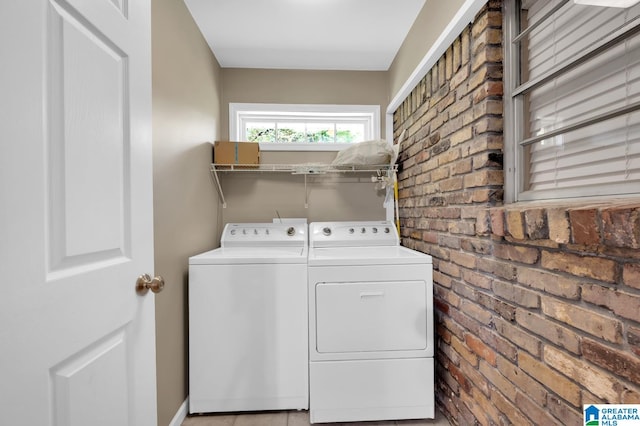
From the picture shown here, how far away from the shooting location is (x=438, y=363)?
1.77 m

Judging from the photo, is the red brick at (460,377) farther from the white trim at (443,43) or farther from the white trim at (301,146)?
the white trim at (301,146)

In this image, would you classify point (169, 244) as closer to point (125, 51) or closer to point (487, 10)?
point (125, 51)

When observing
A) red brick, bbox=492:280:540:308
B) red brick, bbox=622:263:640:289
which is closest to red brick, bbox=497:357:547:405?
red brick, bbox=492:280:540:308

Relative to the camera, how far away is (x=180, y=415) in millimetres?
1651

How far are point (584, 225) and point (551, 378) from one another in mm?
515

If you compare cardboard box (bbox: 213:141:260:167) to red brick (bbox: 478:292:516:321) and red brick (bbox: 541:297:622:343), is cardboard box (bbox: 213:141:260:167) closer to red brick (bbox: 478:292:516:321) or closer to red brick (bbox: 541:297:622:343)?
red brick (bbox: 478:292:516:321)

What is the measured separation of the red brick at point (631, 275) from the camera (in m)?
0.69

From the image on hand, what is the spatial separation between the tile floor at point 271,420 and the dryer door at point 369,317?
16.6 inches

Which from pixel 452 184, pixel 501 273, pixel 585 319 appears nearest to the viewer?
pixel 585 319

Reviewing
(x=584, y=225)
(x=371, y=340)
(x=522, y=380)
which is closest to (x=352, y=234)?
(x=371, y=340)

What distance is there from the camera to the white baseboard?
62.2 inches

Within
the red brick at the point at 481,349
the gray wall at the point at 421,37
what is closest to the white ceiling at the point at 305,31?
the gray wall at the point at 421,37

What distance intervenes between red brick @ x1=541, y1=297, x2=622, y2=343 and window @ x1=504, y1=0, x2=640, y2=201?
13.2 inches

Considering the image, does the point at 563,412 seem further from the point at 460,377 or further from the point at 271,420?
the point at 271,420
